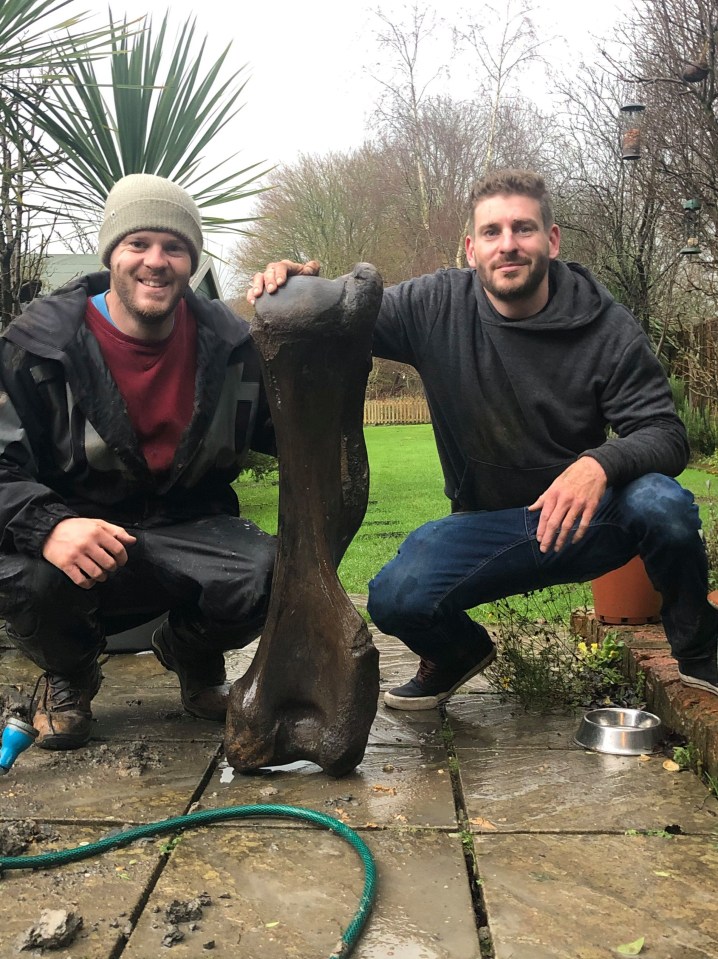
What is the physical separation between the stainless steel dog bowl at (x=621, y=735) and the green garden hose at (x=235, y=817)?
3.20 feet

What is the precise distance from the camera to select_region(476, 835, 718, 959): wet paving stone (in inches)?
71.9

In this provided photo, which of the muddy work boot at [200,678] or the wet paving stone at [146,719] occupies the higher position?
the muddy work boot at [200,678]

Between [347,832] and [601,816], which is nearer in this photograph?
[347,832]

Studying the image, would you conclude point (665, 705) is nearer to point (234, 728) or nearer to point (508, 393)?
point (508, 393)

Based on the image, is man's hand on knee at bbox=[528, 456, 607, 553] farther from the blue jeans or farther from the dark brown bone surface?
the dark brown bone surface

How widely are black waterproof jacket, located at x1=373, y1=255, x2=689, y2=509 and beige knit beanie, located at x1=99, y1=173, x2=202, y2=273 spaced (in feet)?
2.51

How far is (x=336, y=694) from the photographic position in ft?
8.87

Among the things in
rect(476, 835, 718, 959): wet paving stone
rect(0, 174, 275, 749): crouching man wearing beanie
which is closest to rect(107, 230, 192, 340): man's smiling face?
rect(0, 174, 275, 749): crouching man wearing beanie

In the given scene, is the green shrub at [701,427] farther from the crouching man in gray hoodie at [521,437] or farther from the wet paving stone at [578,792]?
the wet paving stone at [578,792]

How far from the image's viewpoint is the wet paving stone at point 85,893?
5.98 feet

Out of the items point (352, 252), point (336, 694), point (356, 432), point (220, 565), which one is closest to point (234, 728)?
point (336, 694)

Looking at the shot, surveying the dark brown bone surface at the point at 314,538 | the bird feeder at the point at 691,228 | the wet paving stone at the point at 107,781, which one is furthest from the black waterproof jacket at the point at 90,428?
the bird feeder at the point at 691,228

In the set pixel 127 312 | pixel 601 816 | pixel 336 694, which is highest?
pixel 127 312

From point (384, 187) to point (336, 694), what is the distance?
90.2 ft
